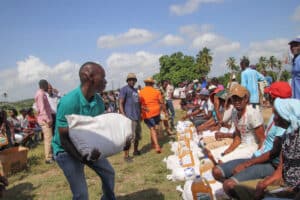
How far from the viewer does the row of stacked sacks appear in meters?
3.81

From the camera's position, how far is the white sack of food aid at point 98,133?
2.72 meters

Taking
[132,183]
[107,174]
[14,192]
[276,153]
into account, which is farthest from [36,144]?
[276,153]

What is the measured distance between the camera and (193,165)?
503 centimetres

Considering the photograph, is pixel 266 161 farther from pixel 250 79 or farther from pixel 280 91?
pixel 250 79

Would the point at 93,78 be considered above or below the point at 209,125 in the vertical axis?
above

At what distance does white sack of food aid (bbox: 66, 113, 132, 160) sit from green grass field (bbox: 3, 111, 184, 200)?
1935 millimetres

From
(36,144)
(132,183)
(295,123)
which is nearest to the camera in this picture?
(295,123)

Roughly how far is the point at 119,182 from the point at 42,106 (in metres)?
3.04

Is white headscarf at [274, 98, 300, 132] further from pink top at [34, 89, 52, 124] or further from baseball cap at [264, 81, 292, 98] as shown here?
pink top at [34, 89, 52, 124]

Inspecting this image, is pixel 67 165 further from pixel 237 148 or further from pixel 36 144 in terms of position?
pixel 36 144

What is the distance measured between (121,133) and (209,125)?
13.1 feet

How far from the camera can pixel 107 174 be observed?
3402 mm

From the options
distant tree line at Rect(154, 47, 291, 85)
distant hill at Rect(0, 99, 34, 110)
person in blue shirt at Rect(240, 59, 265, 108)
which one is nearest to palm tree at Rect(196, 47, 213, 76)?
distant tree line at Rect(154, 47, 291, 85)

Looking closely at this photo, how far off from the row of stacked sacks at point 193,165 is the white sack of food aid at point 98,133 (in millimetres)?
1262
